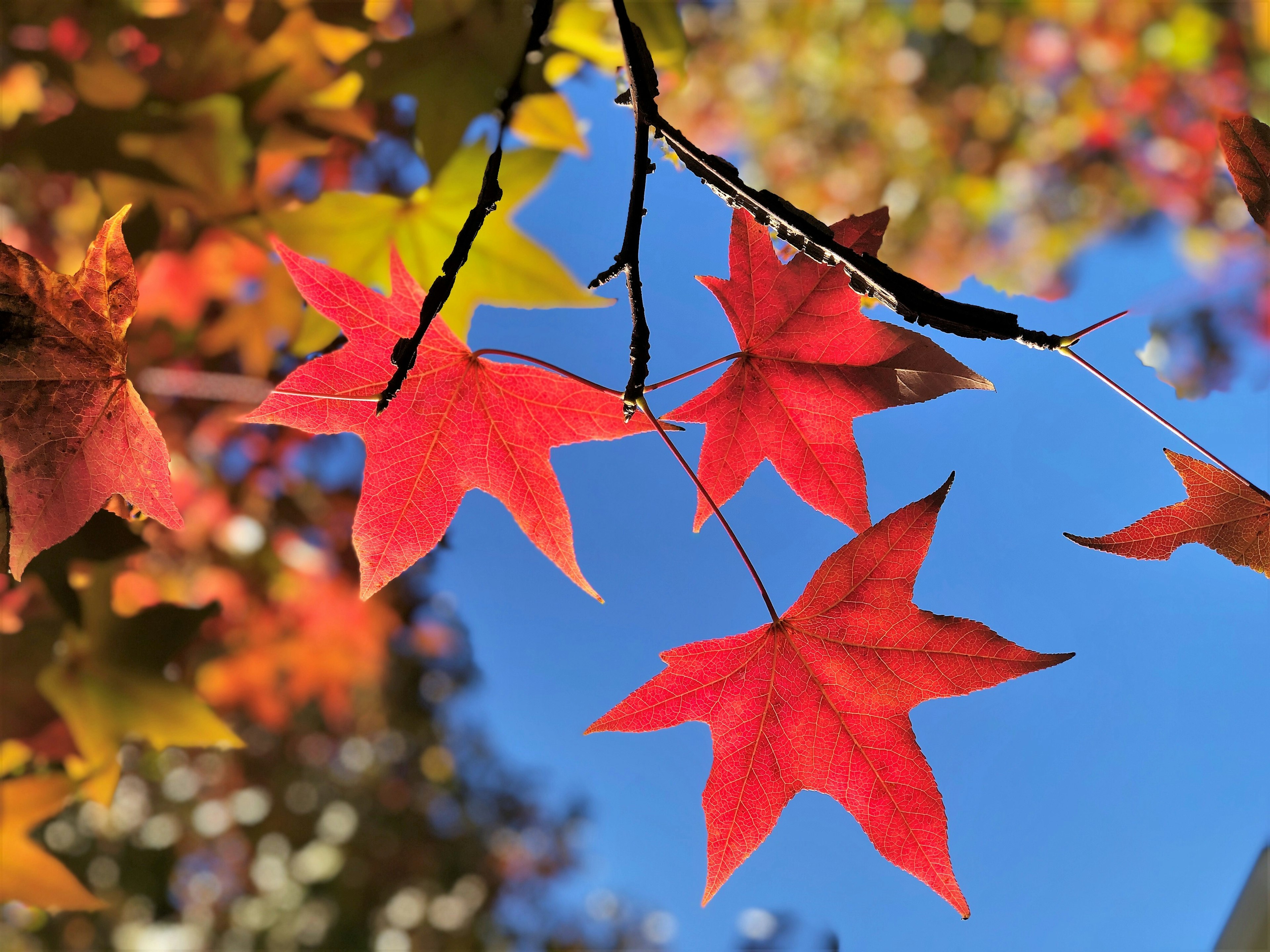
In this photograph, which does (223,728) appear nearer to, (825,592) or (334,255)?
(334,255)

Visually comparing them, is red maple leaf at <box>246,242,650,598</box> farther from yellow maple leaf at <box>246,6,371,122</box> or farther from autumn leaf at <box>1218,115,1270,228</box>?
yellow maple leaf at <box>246,6,371,122</box>

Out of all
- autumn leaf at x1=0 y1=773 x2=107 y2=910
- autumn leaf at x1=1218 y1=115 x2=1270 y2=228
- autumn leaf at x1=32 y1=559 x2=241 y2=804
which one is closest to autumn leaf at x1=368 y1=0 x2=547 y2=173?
autumn leaf at x1=32 y1=559 x2=241 y2=804

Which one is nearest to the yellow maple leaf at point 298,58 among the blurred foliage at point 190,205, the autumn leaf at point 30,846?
the blurred foliage at point 190,205

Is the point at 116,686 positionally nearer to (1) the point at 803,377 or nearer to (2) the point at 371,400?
(2) the point at 371,400

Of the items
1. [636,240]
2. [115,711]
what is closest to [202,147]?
[115,711]

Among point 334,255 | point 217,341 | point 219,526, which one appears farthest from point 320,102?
point 219,526

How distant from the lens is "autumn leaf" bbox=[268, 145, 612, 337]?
3.01 ft

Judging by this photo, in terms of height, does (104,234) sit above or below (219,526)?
above

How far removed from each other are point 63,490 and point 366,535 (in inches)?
8.4

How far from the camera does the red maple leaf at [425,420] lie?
485 mm

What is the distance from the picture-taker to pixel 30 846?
97cm

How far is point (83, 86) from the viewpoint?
103 centimetres

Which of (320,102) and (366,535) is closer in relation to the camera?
(366,535)

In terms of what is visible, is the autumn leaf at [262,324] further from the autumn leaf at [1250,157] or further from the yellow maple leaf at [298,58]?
the autumn leaf at [1250,157]
